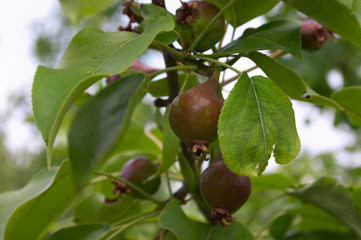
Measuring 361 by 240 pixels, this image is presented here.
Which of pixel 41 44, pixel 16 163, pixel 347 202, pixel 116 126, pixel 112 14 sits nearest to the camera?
pixel 116 126

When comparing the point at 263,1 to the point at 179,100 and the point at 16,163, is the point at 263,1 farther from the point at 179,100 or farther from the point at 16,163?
the point at 16,163

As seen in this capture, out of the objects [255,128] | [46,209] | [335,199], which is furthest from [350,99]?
[46,209]

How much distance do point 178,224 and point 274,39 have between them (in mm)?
326

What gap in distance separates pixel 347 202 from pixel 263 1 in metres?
0.44

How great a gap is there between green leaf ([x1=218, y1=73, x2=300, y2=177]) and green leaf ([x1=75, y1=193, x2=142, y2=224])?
52cm

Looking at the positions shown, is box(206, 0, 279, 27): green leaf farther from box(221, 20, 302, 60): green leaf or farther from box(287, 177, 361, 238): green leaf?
box(287, 177, 361, 238): green leaf

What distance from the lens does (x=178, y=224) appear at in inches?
25.4

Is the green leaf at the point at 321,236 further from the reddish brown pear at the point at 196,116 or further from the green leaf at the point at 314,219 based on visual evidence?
the reddish brown pear at the point at 196,116

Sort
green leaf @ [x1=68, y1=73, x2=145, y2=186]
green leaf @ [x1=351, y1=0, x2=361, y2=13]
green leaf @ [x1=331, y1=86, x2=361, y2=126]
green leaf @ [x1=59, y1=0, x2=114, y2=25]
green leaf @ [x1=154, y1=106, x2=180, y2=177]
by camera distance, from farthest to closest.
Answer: green leaf @ [x1=59, y1=0, x2=114, y2=25] → green leaf @ [x1=331, y1=86, x2=361, y2=126] → green leaf @ [x1=154, y1=106, x2=180, y2=177] → green leaf @ [x1=351, y1=0, x2=361, y2=13] → green leaf @ [x1=68, y1=73, x2=145, y2=186]

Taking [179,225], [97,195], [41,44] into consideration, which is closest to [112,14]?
[41,44]

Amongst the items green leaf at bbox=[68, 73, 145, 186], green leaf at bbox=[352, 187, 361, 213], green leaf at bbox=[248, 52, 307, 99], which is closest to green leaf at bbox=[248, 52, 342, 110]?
green leaf at bbox=[248, 52, 307, 99]

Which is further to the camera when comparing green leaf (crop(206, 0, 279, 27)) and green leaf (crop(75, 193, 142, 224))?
green leaf (crop(75, 193, 142, 224))

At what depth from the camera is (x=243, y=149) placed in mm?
472

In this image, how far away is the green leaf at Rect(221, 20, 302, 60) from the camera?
0.61 meters
